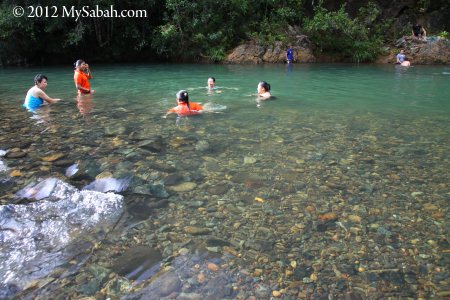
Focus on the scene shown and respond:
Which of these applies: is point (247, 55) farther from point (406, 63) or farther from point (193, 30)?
point (406, 63)

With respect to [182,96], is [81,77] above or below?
→ above

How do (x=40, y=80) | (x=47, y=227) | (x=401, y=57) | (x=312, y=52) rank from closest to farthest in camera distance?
1. (x=47, y=227)
2. (x=40, y=80)
3. (x=401, y=57)
4. (x=312, y=52)

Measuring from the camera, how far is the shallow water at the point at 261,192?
2895 mm

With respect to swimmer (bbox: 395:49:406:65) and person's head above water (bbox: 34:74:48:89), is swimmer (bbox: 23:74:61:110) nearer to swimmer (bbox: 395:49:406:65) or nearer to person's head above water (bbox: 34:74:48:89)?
person's head above water (bbox: 34:74:48:89)

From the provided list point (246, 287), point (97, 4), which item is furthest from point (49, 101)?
point (97, 4)

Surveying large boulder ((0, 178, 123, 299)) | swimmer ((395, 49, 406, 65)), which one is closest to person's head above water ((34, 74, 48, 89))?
large boulder ((0, 178, 123, 299))

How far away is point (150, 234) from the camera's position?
3484mm

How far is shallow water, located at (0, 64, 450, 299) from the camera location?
114 inches

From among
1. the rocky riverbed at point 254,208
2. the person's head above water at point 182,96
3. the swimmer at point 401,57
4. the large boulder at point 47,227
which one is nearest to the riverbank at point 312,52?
the swimmer at point 401,57

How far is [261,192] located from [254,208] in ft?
1.35

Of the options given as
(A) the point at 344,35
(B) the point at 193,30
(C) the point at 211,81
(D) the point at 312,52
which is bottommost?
(C) the point at 211,81

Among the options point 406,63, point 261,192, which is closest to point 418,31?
point 406,63

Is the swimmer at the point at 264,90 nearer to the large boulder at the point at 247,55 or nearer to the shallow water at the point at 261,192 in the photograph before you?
the shallow water at the point at 261,192

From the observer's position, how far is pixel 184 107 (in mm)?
8273
